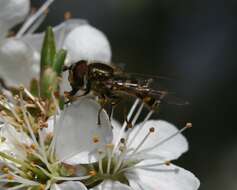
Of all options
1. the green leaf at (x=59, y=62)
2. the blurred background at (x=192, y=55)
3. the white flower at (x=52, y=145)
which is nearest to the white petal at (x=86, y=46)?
the green leaf at (x=59, y=62)

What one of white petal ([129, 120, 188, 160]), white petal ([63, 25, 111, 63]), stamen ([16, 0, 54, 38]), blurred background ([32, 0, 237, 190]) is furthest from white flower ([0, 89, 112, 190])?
blurred background ([32, 0, 237, 190])

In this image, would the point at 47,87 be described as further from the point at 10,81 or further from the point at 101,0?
the point at 101,0

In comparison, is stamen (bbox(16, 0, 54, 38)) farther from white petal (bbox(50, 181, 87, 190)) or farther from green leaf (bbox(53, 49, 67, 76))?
white petal (bbox(50, 181, 87, 190))

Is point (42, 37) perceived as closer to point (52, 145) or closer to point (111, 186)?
point (52, 145)

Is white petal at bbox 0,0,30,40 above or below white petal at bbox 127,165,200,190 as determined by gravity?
above

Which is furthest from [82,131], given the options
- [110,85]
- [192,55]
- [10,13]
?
[192,55]

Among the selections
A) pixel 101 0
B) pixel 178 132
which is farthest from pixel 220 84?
pixel 178 132

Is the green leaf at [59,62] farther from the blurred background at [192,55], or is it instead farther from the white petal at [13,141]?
the blurred background at [192,55]
